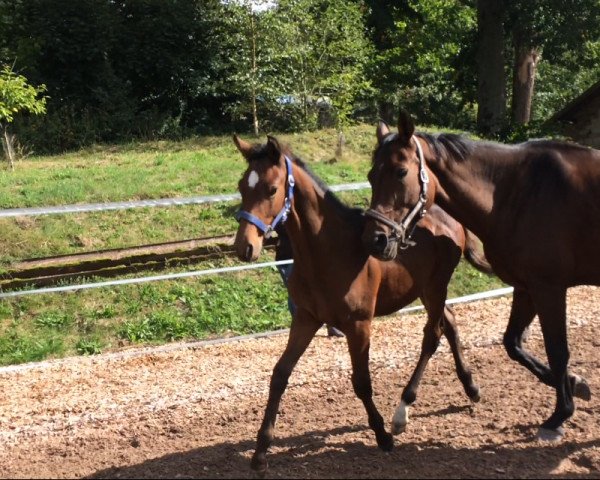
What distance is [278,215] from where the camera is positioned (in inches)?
176

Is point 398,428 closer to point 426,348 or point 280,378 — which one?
point 426,348

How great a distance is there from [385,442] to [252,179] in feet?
6.45

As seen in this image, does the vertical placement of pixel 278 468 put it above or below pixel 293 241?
A: below

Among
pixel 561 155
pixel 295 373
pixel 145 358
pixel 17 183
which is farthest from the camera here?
pixel 17 183

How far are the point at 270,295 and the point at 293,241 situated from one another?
4880mm

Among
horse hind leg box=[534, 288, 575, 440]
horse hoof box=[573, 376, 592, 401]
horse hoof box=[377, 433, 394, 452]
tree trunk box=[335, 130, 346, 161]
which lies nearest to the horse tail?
horse hoof box=[573, 376, 592, 401]

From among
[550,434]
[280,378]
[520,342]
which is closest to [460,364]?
[520,342]

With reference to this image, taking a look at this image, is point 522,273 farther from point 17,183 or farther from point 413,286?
point 17,183

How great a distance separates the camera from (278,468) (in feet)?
15.5

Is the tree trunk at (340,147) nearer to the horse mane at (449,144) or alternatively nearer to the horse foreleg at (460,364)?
the horse foreleg at (460,364)

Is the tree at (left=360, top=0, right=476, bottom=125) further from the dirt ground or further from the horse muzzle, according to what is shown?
the horse muzzle

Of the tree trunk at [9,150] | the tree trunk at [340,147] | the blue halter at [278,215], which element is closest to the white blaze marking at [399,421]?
the blue halter at [278,215]

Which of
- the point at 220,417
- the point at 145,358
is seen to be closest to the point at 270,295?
the point at 145,358

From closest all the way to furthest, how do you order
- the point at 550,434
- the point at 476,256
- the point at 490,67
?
the point at 550,434 → the point at 476,256 → the point at 490,67
